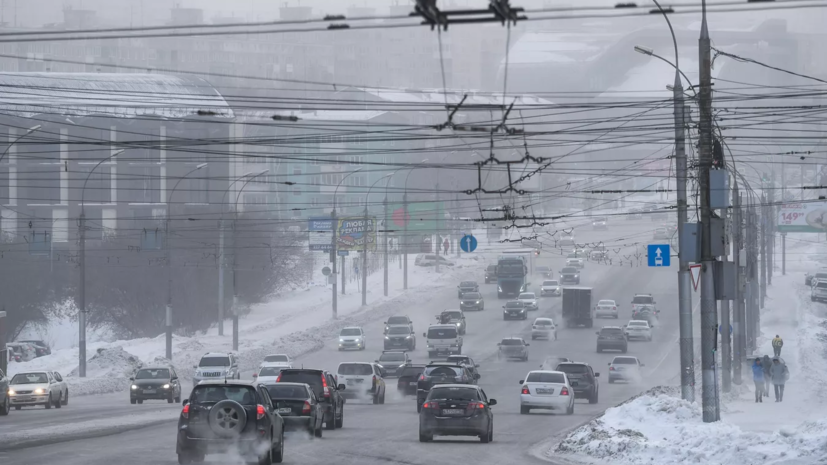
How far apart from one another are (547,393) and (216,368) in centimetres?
1766

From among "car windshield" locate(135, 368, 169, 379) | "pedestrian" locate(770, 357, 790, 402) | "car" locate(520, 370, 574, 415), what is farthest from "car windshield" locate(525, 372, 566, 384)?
"car windshield" locate(135, 368, 169, 379)

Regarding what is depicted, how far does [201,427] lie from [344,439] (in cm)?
688

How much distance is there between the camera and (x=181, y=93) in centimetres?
10381

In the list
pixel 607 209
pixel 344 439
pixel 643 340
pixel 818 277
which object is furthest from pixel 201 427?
pixel 607 209

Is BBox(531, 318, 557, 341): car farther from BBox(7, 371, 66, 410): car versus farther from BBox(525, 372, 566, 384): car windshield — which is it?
BBox(7, 371, 66, 410): car

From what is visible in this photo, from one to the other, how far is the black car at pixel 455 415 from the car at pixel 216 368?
2368 cm

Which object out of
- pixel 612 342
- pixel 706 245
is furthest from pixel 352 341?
pixel 706 245

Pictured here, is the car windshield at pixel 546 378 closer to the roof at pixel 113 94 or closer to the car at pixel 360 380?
the car at pixel 360 380

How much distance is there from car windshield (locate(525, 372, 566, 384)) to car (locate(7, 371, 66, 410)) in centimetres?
1666

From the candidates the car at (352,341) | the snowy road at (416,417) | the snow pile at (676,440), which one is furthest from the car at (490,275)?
the snow pile at (676,440)

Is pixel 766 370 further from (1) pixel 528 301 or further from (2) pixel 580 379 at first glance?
(1) pixel 528 301

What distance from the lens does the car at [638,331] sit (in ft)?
236

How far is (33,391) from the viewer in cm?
3934

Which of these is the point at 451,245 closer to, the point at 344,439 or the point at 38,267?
the point at 38,267
